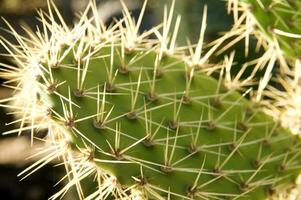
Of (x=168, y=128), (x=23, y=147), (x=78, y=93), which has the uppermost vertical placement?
(x=78, y=93)

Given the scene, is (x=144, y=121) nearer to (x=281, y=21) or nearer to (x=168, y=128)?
(x=168, y=128)

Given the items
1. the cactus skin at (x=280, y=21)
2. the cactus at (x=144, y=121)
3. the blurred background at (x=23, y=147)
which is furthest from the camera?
the blurred background at (x=23, y=147)

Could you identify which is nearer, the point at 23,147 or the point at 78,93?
the point at 78,93

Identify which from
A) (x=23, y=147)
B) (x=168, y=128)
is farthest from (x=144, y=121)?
(x=23, y=147)

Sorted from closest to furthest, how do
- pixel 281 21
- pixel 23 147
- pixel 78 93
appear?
pixel 78 93 → pixel 281 21 → pixel 23 147

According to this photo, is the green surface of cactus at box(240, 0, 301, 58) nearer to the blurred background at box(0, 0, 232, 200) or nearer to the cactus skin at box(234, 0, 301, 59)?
the cactus skin at box(234, 0, 301, 59)

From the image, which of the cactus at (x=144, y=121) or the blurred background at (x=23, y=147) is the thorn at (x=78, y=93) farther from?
the blurred background at (x=23, y=147)

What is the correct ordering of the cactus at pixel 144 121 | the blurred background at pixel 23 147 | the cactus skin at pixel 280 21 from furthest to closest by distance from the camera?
1. the blurred background at pixel 23 147
2. the cactus skin at pixel 280 21
3. the cactus at pixel 144 121

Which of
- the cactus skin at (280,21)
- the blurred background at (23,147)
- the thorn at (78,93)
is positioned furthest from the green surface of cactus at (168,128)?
the blurred background at (23,147)
